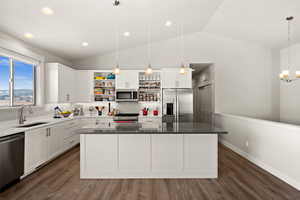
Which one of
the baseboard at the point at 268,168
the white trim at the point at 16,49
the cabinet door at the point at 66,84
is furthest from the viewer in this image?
the cabinet door at the point at 66,84

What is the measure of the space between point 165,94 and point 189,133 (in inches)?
101

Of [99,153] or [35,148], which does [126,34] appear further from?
[35,148]

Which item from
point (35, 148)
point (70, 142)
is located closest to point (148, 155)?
point (35, 148)

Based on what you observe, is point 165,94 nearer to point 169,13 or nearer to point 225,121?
point 225,121

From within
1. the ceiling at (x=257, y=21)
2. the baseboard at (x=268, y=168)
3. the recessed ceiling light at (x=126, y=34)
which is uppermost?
the ceiling at (x=257, y=21)

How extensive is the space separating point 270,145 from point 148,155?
90.4 inches

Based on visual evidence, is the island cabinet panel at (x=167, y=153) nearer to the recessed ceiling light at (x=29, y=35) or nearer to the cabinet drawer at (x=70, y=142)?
the cabinet drawer at (x=70, y=142)

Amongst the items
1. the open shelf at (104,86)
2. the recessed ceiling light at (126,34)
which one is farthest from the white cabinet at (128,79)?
the recessed ceiling light at (126,34)

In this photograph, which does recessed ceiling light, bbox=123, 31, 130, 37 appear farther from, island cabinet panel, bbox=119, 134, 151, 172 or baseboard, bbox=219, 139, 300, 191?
baseboard, bbox=219, 139, 300, 191

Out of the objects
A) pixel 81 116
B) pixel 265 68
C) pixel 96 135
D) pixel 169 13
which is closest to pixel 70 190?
pixel 96 135

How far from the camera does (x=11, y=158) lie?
105 inches

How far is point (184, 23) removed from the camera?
480cm

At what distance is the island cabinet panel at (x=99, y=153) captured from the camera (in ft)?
9.62

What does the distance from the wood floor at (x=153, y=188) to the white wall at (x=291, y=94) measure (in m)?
3.14
